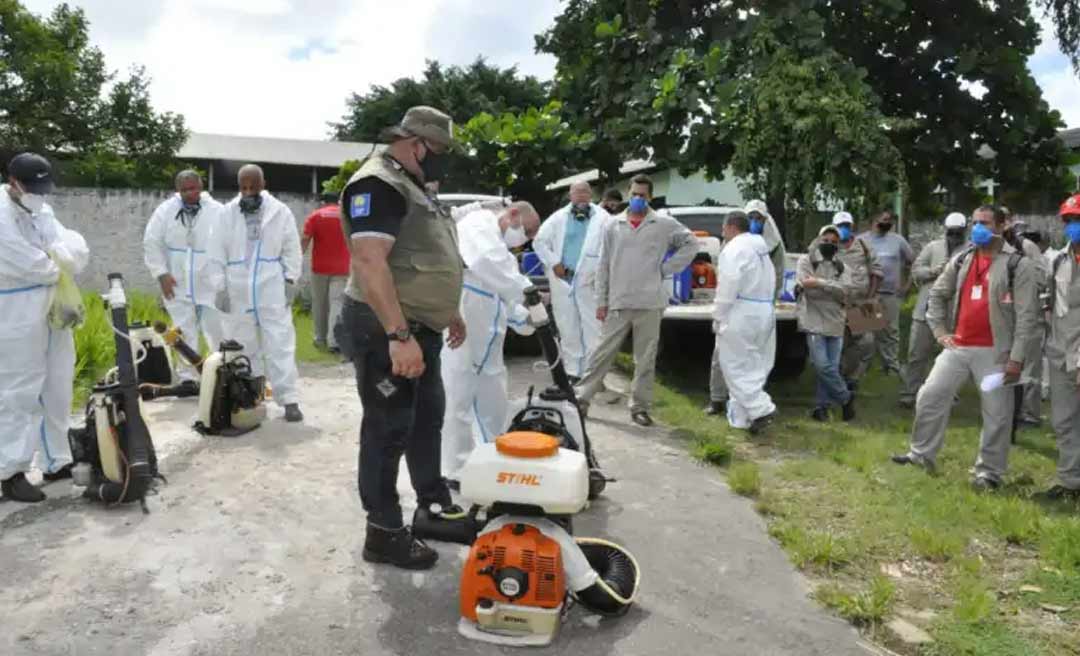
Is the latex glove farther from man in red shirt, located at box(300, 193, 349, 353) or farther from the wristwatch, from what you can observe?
the wristwatch

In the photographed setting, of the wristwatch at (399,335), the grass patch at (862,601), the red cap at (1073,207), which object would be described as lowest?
the grass patch at (862,601)

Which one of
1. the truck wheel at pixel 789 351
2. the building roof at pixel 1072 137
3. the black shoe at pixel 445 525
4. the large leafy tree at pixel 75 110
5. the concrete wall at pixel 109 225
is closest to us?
the black shoe at pixel 445 525

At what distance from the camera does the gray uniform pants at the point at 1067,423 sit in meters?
6.00

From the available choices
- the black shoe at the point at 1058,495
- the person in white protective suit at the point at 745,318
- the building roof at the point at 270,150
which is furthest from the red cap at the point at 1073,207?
the building roof at the point at 270,150

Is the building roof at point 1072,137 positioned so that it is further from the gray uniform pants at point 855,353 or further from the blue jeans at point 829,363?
the blue jeans at point 829,363

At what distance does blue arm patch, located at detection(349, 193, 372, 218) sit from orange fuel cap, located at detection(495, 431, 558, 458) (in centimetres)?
109

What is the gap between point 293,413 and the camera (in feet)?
23.8

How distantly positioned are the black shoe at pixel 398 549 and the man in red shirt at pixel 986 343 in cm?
396

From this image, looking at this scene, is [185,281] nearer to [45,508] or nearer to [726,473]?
[45,508]

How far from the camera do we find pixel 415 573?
424 cm

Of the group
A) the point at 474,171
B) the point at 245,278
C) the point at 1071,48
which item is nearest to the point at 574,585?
the point at 245,278

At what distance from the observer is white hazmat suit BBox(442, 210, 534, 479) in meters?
5.42

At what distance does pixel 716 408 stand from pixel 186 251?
494cm

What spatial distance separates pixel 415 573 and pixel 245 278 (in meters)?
4.06
